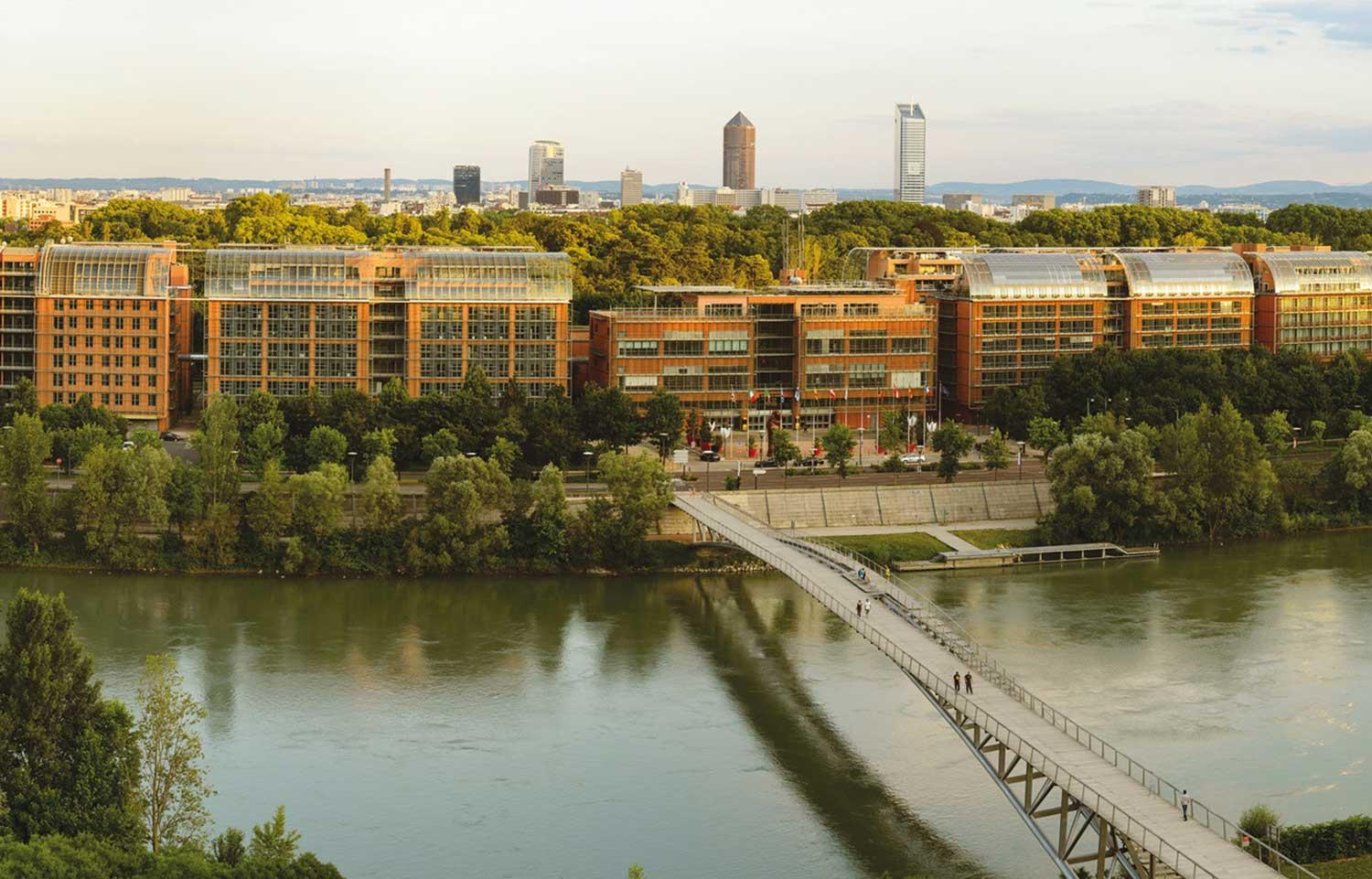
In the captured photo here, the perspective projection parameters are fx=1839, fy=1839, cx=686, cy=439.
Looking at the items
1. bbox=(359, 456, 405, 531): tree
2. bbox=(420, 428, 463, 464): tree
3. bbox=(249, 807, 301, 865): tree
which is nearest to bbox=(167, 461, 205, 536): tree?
bbox=(359, 456, 405, 531): tree

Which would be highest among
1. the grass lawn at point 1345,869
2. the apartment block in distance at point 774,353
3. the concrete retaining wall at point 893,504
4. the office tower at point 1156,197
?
the office tower at point 1156,197

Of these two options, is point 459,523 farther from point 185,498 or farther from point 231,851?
point 231,851

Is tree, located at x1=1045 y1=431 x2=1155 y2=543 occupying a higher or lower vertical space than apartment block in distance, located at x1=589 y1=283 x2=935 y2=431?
lower

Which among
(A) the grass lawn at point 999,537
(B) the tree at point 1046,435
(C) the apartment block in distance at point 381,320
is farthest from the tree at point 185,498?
(B) the tree at point 1046,435

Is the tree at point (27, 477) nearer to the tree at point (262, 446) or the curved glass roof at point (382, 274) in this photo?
the tree at point (262, 446)

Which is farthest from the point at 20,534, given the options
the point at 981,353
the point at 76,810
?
the point at 981,353

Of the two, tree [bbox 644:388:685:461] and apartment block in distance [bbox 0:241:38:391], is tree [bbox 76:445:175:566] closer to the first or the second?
apartment block in distance [bbox 0:241:38:391]

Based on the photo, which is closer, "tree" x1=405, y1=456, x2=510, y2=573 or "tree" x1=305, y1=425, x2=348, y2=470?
"tree" x1=405, y1=456, x2=510, y2=573
